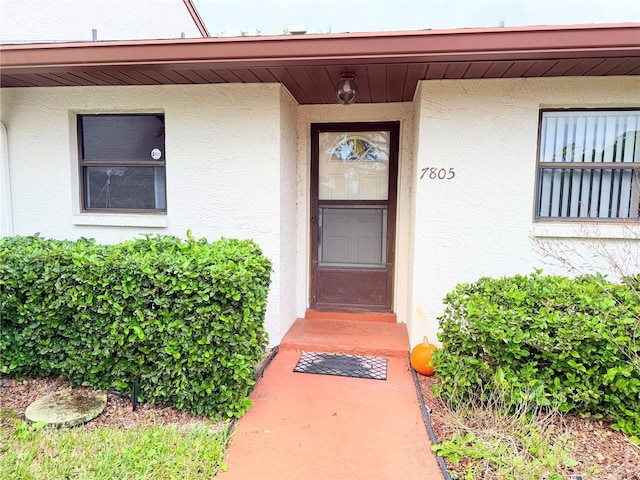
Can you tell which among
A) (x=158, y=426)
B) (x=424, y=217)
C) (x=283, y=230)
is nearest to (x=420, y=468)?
(x=158, y=426)

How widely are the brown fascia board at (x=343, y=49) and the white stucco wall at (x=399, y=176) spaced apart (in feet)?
4.62

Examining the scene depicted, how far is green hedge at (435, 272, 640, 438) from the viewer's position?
2.35 m

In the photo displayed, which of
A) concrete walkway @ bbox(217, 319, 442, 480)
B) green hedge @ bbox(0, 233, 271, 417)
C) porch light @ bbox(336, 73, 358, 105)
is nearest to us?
concrete walkway @ bbox(217, 319, 442, 480)

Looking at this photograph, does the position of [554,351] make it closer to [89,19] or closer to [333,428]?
[333,428]

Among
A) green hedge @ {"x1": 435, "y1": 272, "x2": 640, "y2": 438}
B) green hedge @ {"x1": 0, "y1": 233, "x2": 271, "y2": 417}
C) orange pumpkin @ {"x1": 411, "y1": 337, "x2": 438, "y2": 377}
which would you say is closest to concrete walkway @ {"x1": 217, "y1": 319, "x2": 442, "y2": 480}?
orange pumpkin @ {"x1": 411, "y1": 337, "x2": 438, "y2": 377}

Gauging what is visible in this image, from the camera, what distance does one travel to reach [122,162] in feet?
13.4

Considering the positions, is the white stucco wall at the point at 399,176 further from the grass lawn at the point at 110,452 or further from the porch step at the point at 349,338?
the grass lawn at the point at 110,452

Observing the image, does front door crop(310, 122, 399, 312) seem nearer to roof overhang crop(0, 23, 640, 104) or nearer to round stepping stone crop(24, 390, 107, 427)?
roof overhang crop(0, 23, 640, 104)

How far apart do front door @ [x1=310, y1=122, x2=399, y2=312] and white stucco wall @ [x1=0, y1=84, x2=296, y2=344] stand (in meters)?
0.61

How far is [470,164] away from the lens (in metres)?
3.52

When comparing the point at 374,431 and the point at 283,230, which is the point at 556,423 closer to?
the point at 374,431

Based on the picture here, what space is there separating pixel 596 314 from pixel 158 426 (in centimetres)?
302

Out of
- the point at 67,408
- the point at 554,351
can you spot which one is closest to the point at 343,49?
the point at 554,351

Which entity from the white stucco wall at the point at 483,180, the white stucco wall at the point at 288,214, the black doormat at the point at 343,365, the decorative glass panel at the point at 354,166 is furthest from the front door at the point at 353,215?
the black doormat at the point at 343,365
